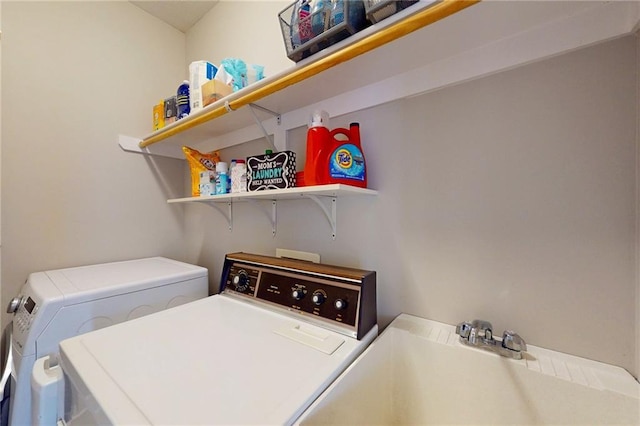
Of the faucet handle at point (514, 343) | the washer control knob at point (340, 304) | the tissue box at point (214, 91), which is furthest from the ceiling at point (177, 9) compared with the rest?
the faucet handle at point (514, 343)

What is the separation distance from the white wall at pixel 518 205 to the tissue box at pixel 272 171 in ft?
1.07

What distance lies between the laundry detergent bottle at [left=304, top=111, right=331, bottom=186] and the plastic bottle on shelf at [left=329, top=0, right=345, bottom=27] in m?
0.30

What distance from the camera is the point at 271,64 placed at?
58.8 inches

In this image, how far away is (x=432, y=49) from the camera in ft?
2.68

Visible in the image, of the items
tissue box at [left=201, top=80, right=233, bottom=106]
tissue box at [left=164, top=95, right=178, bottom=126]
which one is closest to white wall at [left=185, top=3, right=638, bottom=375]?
tissue box at [left=201, top=80, right=233, bottom=106]

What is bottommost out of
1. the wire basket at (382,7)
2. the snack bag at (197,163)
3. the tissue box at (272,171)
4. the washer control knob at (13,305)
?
the washer control knob at (13,305)

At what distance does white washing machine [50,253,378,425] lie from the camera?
518 millimetres

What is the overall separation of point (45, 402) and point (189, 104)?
136cm

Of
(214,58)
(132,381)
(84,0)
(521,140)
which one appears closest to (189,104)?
(214,58)

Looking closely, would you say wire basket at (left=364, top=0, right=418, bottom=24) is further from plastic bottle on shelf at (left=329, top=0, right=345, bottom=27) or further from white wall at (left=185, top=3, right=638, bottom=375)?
white wall at (left=185, top=3, right=638, bottom=375)

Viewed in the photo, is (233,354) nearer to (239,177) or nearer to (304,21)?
(239,177)

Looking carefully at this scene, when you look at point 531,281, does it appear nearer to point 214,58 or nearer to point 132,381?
point 132,381

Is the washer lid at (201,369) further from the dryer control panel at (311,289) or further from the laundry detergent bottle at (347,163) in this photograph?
the laundry detergent bottle at (347,163)

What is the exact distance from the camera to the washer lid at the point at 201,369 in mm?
506
